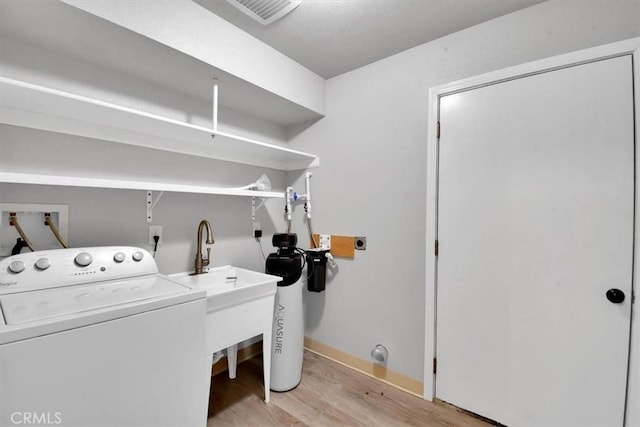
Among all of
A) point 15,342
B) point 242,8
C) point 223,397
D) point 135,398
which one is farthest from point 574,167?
point 223,397

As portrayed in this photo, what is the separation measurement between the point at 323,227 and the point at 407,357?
1145mm

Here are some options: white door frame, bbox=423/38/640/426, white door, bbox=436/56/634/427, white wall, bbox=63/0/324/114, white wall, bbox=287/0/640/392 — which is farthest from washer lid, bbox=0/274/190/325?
white door, bbox=436/56/634/427

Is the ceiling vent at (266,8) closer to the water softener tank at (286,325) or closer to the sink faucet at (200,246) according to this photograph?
the sink faucet at (200,246)

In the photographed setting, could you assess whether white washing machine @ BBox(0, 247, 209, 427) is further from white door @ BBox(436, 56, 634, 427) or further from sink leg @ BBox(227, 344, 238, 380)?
white door @ BBox(436, 56, 634, 427)

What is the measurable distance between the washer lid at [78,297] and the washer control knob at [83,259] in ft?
0.34

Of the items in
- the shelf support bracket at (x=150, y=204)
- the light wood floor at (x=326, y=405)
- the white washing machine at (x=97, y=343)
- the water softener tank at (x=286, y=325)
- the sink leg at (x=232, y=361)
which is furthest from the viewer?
the sink leg at (x=232, y=361)

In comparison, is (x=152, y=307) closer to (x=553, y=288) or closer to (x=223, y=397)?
(x=223, y=397)

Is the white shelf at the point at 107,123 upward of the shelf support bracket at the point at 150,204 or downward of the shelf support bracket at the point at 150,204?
upward

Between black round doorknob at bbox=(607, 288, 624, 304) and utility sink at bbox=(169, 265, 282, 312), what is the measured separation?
66.7 inches

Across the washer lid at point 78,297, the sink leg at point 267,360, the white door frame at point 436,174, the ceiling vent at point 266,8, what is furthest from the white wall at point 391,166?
the washer lid at point 78,297

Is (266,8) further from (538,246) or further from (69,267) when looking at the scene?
(538,246)

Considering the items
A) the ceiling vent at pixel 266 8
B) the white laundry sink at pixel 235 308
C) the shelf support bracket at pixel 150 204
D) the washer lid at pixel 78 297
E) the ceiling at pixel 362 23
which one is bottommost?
the white laundry sink at pixel 235 308

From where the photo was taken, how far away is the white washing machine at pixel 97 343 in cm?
84

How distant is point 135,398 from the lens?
1.04 m
